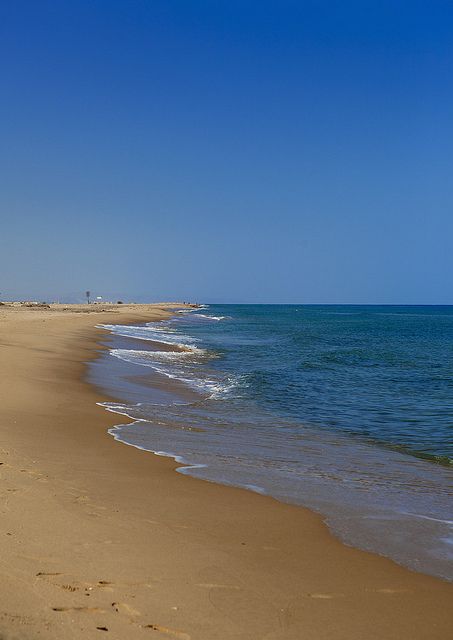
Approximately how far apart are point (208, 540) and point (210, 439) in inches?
231

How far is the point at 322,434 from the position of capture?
13.2 metres

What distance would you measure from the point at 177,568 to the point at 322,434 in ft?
28.0

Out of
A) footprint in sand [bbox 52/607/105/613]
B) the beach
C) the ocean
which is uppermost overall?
footprint in sand [bbox 52/607/105/613]

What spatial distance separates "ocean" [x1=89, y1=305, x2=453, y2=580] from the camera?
7269 millimetres

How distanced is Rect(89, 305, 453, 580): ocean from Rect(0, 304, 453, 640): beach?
637 mm

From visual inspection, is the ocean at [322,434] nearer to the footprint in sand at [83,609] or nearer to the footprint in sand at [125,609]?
the footprint in sand at [125,609]

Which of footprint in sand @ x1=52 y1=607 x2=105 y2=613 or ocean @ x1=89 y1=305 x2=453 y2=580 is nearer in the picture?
footprint in sand @ x1=52 y1=607 x2=105 y2=613

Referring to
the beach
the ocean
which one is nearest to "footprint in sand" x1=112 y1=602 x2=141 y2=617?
the beach

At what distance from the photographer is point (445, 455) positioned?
11320 mm

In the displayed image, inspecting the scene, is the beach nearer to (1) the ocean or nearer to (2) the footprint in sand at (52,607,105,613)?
(2) the footprint in sand at (52,607,105,613)

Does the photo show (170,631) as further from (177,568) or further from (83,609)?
(177,568)

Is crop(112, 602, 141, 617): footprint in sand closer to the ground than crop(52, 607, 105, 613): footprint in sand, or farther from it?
closer to the ground

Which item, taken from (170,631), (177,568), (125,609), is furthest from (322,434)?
(170,631)

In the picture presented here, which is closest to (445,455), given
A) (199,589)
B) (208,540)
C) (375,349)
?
(208,540)
